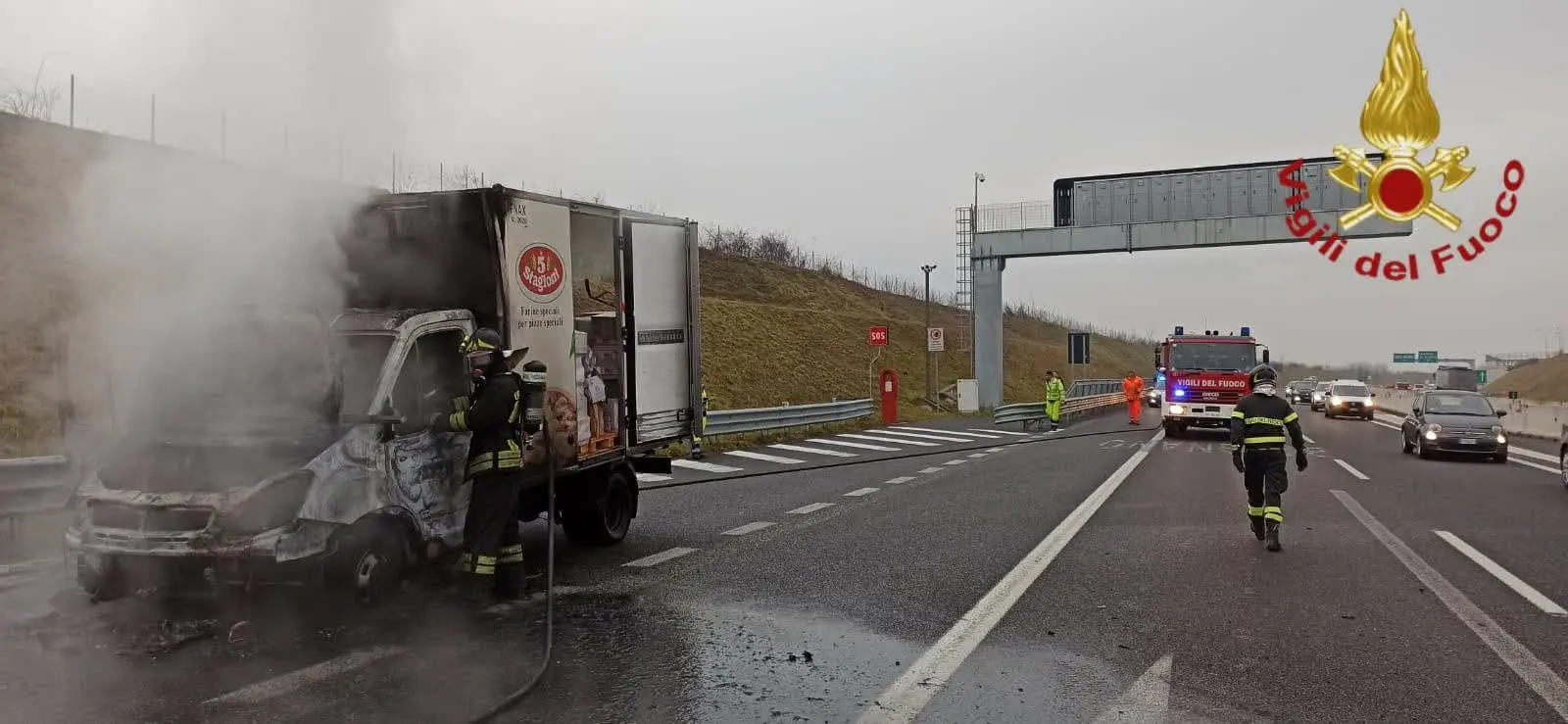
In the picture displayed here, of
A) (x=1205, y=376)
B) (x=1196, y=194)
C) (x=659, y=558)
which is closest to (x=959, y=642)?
(x=659, y=558)

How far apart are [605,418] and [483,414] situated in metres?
2.01

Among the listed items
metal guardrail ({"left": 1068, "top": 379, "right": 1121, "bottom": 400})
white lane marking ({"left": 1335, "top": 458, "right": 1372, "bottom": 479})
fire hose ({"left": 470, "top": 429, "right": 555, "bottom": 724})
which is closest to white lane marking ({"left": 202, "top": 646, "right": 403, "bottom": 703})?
fire hose ({"left": 470, "top": 429, "right": 555, "bottom": 724})

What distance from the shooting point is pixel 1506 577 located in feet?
24.1

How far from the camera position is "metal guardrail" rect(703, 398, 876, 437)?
60.6ft

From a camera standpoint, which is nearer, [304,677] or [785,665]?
[304,677]

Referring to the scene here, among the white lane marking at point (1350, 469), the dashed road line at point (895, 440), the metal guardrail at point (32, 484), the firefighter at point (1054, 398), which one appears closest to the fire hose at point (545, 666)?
the metal guardrail at point (32, 484)

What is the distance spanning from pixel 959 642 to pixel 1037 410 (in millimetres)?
23843

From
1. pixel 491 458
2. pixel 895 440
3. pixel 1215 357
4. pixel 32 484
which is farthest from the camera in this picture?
pixel 1215 357

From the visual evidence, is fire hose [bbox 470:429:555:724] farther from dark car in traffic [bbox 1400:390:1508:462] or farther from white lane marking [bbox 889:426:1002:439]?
white lane marking [bbox 889:426:1002:439]

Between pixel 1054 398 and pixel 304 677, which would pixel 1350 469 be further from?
pixel 304 677

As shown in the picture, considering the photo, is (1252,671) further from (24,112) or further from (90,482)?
(24,112)

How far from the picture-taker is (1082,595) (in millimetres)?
6707

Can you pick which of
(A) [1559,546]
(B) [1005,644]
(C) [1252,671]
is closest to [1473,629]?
(C) [1252,671]

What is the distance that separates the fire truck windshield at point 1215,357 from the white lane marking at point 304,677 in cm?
2205
